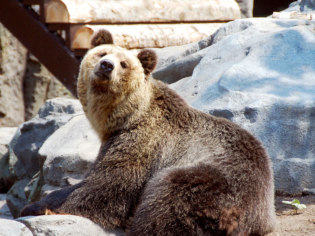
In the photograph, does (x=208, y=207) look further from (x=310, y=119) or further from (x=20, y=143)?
(x=20, y=143)

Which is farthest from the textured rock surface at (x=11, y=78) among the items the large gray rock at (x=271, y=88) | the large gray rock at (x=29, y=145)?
the large gray rock at (x=271, y=88)

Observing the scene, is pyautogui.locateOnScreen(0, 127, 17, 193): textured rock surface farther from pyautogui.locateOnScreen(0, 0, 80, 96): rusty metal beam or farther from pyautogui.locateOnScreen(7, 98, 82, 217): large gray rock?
pyautogui.locateOnScreen(0, 0, 80, 96): rusty metal beam

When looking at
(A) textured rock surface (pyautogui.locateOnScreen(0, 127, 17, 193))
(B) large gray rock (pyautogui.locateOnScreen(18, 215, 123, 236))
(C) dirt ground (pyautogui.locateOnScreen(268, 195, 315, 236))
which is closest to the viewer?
(B) large gray rock (pyautogui.locateOnScreen(18, 215, 123, 236))

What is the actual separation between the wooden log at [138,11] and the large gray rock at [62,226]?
4.96 metres

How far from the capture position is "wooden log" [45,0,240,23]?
9.42 m

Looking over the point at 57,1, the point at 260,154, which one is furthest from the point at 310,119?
the point at 57,1

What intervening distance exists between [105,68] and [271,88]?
2.44 meters

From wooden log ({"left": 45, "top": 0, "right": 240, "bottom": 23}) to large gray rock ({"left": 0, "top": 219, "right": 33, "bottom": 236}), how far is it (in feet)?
17.5

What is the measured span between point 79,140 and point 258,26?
325 centimetres

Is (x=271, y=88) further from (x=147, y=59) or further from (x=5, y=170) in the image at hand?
(x=5, y=170)

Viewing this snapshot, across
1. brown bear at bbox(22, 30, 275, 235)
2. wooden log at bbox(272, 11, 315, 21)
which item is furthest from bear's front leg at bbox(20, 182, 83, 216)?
wooden log at bbox(272, 11, 315, 21)

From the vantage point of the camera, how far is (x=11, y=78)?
15148 millimetres

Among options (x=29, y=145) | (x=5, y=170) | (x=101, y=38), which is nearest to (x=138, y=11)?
(x=29, y=145)

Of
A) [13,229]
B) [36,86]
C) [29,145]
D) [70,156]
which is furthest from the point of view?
[36,86]
